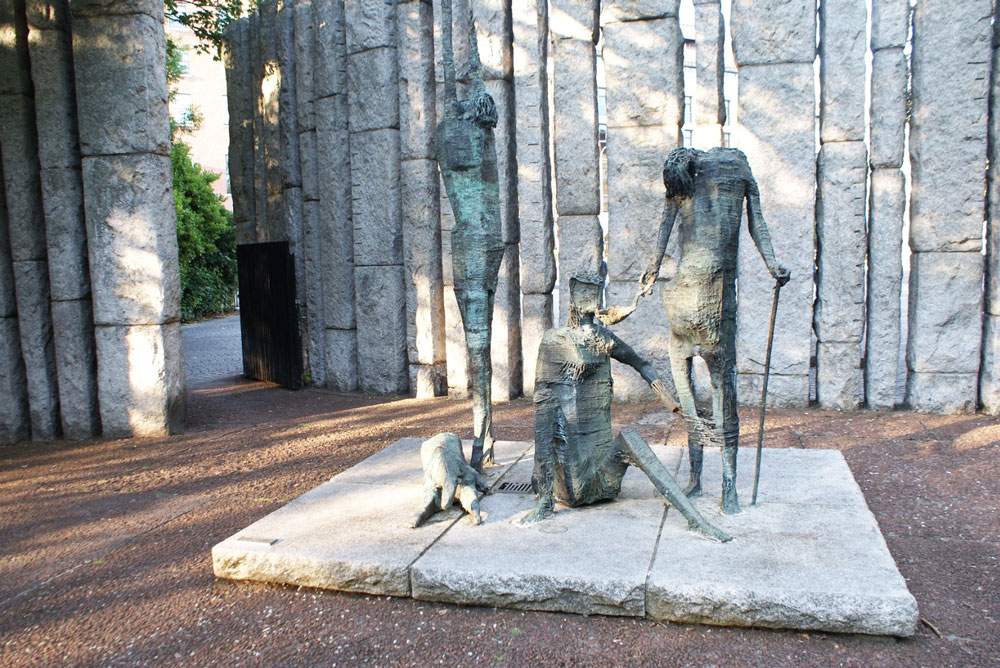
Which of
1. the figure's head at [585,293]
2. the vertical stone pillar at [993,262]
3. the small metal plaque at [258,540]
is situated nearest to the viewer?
the small metal plaque at [258,540]

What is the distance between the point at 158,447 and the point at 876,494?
584 cm

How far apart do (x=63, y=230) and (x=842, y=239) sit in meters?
7.28

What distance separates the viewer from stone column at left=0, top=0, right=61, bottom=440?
282 inches

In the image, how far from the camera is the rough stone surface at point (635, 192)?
24.7 ft

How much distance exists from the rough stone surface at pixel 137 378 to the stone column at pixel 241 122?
467 cm

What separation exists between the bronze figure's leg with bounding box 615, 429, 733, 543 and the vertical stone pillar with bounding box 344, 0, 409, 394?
16.7 feet

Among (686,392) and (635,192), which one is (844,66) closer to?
(635,192)

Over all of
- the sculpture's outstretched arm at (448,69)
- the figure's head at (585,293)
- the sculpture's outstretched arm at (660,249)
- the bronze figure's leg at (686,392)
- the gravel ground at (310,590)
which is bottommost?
the gravel ground at (310,590)

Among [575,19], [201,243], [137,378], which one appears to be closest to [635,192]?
[575,19]

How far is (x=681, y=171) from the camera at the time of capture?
13.6 ft

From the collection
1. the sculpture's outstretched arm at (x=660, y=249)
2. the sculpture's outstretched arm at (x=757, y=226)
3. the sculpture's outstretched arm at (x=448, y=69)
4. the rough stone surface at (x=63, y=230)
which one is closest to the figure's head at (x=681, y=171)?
the sculpture's outstretched arm at (x=660, y=249)

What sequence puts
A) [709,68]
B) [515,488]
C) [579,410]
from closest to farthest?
[579,410] < [515,488] < [709,68]

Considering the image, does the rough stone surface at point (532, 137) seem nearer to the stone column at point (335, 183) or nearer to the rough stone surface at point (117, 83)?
the stone column at point (335, 183)

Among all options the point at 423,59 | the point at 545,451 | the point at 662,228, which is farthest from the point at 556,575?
the point at 423,59
